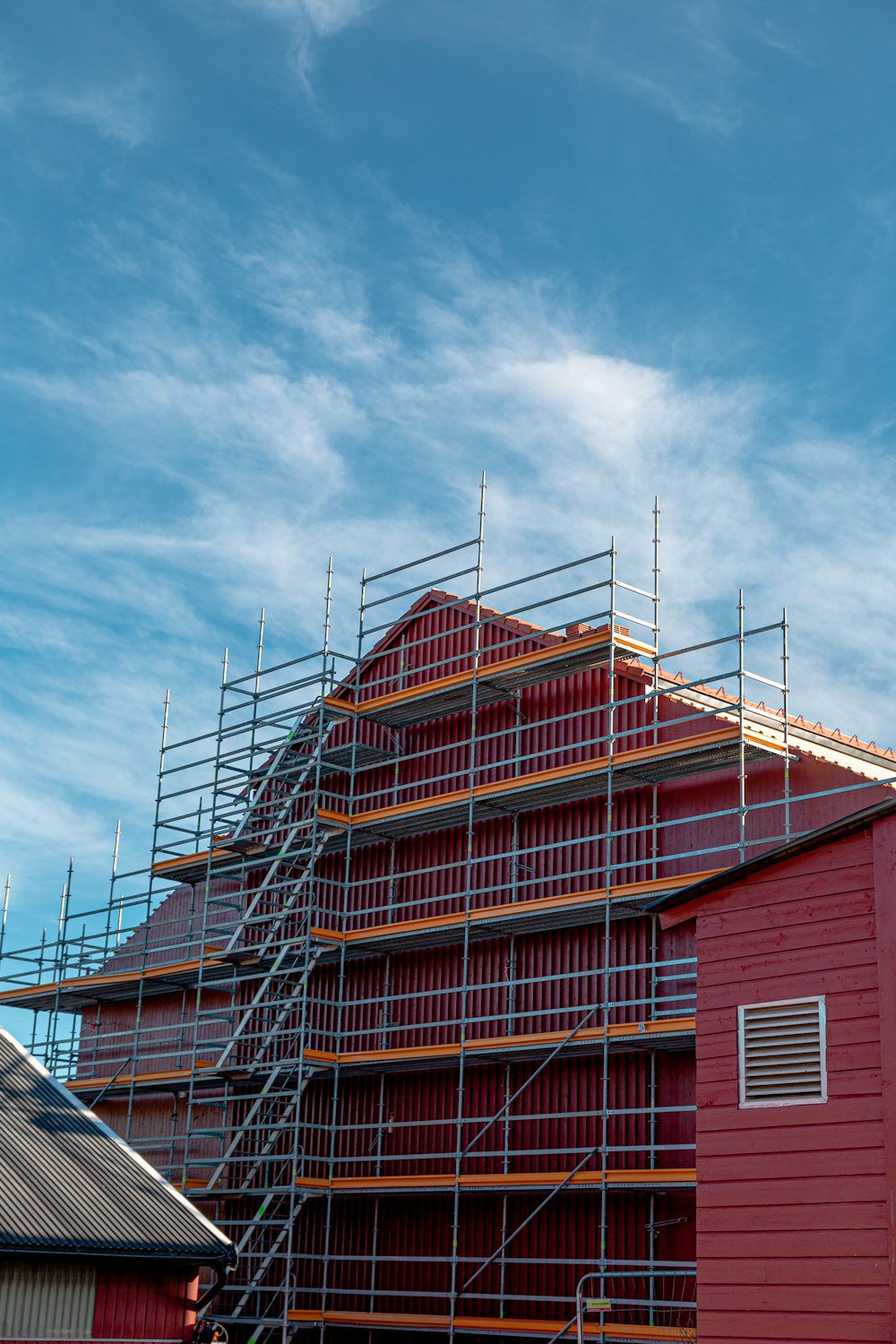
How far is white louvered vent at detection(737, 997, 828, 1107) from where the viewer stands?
16141 millimetres

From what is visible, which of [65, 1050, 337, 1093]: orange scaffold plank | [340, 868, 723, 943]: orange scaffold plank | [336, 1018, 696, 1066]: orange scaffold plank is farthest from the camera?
[65, 1050, 337, 1093]: orange scaffold plank

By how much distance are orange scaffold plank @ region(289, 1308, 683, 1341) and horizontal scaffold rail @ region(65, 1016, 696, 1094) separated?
406 centimetres

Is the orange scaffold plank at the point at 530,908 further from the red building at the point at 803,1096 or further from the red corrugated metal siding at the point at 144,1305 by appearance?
the red corrugated metal siding at the point at 144,1305

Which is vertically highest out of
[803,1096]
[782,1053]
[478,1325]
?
[782,1053]

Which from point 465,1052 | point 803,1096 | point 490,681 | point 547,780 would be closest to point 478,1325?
point 465,1052

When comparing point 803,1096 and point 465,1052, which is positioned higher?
point 465,1052

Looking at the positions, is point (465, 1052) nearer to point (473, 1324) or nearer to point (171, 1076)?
point (473, 1324)

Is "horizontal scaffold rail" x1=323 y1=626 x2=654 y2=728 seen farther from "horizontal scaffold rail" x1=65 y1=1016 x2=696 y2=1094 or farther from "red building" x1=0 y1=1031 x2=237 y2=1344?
"red building" x1=0 y1=1031 x2=237 y2=1344

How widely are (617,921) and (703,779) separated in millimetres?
2770

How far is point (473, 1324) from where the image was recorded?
26.4m

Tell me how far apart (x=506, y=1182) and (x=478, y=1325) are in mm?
2228

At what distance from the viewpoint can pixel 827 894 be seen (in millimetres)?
16594

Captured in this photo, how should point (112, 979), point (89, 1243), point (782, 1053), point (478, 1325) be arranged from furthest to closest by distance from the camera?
point (112, 979) → point (478, 1325) → point (89, 1243) → point (782, 1053)

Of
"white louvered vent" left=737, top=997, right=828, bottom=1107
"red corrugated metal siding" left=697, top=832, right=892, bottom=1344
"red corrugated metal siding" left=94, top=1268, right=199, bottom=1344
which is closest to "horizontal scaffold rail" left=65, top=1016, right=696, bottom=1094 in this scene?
"red corrugated metal siding" left=94, top=1268, right=199, bottom=1344
